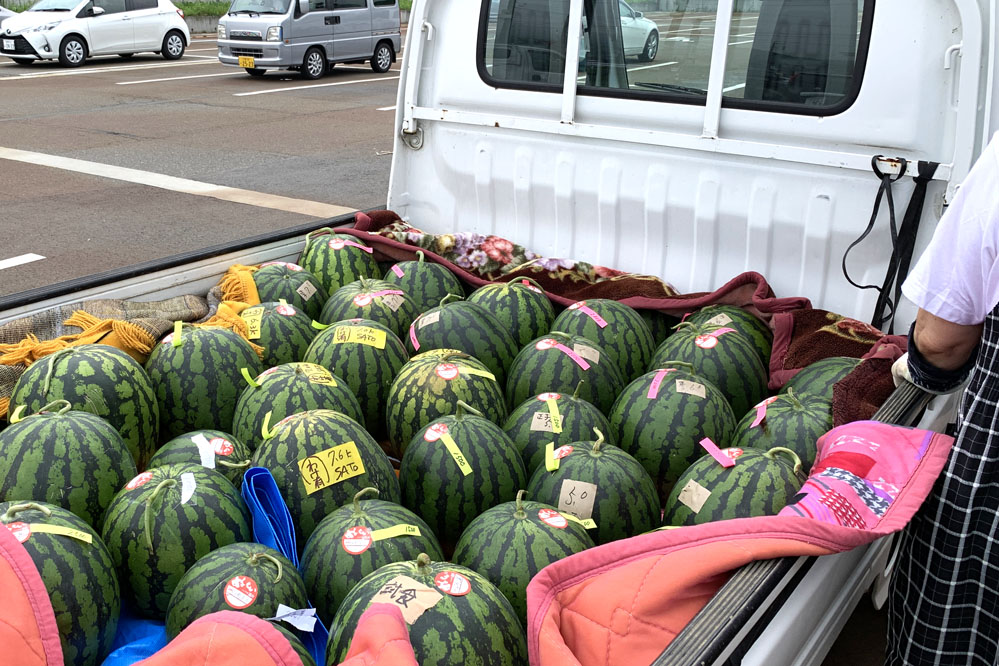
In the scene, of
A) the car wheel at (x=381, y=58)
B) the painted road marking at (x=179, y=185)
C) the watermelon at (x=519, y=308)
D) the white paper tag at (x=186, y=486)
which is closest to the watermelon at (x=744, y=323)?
the watermelon at (x=519, y=308)

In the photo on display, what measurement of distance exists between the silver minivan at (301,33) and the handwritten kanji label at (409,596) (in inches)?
698

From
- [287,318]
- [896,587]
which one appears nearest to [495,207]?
[287,318]

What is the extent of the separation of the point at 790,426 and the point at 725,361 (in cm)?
51

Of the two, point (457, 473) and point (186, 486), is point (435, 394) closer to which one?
point (457, 473)

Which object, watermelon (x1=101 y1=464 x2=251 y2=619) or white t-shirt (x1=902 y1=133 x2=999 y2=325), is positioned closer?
white t-shirt (x1=902 y1=133 x2=999 y2=325)

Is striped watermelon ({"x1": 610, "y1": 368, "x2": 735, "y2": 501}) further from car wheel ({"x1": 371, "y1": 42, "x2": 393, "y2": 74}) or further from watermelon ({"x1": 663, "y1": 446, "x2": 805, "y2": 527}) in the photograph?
car wheel ({"x1": 371, "y1": 42, "x2": 393, "y2": 74})

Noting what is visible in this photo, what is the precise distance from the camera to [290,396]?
2867mm

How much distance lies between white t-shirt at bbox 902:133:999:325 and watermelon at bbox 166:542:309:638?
1.59 metres

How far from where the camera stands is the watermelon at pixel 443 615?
6.15ft

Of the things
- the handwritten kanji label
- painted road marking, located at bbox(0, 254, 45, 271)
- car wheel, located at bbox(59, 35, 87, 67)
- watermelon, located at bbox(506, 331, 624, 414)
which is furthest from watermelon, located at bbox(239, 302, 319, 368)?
car wheel, located at bbox(59, 35, 87, 67)

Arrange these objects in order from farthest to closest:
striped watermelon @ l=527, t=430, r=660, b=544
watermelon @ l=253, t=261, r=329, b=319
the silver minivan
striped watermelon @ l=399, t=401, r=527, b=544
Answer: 1. the silver minivan
2. watermelon @ l=253, t=261, r=329, b=319
3. striped watermelon @ l=399, t=401, r=527, b=544
4. striped watermelon @ l=527, t=430, r=660, b=544

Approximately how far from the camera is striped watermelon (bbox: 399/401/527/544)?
8.55 feet

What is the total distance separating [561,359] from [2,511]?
1.73m

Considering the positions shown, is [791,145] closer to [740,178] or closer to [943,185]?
[740,178]
